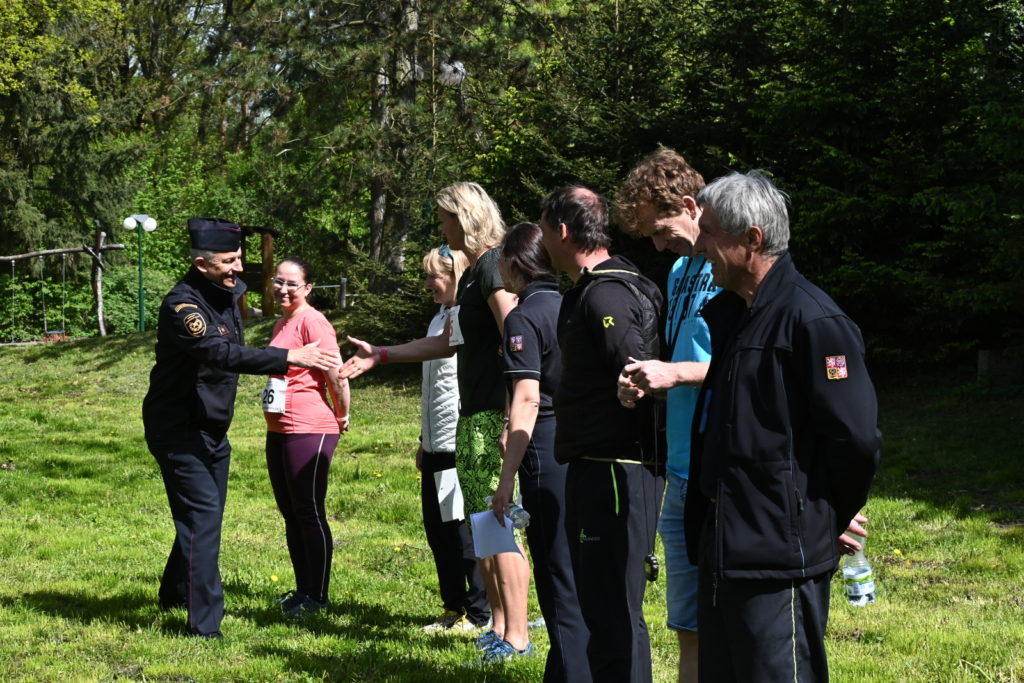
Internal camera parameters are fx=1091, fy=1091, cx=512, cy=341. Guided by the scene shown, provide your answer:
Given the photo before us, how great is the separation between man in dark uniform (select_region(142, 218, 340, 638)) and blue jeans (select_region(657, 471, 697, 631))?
2509 mm

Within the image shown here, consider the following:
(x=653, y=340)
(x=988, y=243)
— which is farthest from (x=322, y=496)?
(x=988, y=243)

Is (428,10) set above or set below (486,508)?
above

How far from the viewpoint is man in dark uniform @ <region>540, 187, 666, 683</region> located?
3559 millimetres

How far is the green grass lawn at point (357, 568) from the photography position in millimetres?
5137

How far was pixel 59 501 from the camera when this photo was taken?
9.95m

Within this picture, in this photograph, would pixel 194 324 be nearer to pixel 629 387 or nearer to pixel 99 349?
pixel 629 387

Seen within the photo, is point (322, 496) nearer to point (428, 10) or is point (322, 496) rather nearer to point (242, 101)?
point (428, 10)

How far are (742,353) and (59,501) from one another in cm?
879

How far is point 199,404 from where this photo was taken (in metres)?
5.55

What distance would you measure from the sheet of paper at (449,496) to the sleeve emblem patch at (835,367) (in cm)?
327

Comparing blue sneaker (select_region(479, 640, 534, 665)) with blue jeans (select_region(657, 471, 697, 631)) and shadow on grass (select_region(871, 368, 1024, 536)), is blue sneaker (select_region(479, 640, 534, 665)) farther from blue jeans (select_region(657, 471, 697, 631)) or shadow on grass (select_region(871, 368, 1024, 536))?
shadow on grass (select_region(871, 368, 1024, 536))

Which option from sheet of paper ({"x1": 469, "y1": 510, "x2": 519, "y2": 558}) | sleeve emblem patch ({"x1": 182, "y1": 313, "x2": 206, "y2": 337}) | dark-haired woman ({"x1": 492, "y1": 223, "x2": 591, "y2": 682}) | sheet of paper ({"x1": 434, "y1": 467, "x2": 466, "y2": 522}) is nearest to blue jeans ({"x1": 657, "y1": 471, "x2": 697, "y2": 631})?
dark-haired woman ({"x1": 492, "y1": 223, "x2": 591, "y2": 682})

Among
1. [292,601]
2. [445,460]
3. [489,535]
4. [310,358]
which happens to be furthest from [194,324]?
[489,535]

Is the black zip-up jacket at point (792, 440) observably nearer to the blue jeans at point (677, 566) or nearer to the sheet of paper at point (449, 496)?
the blue jeans at point (677, 566)
